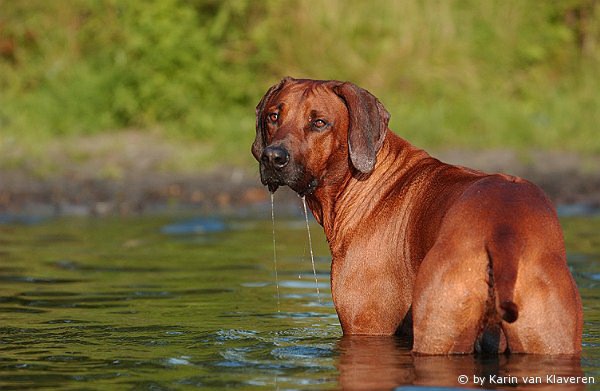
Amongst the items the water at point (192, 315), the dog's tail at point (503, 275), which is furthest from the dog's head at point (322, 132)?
the dog's tail at point (503, 275)

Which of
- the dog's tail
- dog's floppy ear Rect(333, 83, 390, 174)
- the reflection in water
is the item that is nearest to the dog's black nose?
dog's floppy ear Rect(333, 83, 390, 174)

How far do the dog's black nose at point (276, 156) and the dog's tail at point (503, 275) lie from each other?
1506 mm

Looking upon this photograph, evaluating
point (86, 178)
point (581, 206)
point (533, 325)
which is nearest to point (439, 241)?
point (533, 325)

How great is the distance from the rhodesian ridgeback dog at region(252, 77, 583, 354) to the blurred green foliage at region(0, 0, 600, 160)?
8505 millimetres

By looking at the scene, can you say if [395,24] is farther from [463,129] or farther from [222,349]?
[222,349]

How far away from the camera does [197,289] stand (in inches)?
372

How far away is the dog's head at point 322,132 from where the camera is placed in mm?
6844

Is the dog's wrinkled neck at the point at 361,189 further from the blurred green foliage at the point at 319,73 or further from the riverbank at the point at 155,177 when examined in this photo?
the blurred green foliage at the point at 319,73

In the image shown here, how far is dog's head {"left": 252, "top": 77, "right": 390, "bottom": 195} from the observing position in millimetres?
6844

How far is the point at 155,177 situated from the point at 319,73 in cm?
266

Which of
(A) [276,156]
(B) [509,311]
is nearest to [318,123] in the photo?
(A) [276,156]

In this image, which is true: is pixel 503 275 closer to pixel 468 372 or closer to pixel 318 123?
pixel 468 372

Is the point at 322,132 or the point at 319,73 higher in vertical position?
the point at 319,73

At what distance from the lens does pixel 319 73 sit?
16.3 meters
